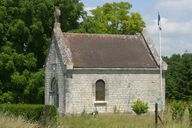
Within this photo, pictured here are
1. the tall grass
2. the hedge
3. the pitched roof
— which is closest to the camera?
the tall grass

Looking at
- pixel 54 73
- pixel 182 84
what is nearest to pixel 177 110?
pixel 54 73

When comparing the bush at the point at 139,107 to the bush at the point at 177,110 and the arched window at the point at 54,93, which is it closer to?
the arched window at the point at 54,93

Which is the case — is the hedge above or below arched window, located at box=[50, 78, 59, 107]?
below

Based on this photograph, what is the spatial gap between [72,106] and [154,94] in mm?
7969

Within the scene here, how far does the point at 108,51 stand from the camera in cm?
4734

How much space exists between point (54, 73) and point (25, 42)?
7.24m

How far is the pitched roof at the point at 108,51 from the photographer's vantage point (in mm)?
45500

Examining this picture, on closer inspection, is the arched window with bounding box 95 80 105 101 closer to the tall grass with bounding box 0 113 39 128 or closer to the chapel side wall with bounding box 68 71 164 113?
the chapel side wall with bounding box 68 71 164 113

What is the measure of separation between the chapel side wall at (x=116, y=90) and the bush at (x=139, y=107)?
0.94m

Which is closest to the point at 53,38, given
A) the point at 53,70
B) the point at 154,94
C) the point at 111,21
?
the point at 53,70

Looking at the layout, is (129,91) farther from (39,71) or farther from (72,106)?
(39,71)

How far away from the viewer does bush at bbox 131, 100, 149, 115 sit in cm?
4553

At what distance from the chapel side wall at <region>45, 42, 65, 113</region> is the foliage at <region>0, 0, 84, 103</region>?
187 centimetres

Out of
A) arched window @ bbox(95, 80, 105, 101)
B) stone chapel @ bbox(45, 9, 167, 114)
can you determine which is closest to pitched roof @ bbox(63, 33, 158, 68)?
stone chapel @ bbox(45, 9, 167, 114)
